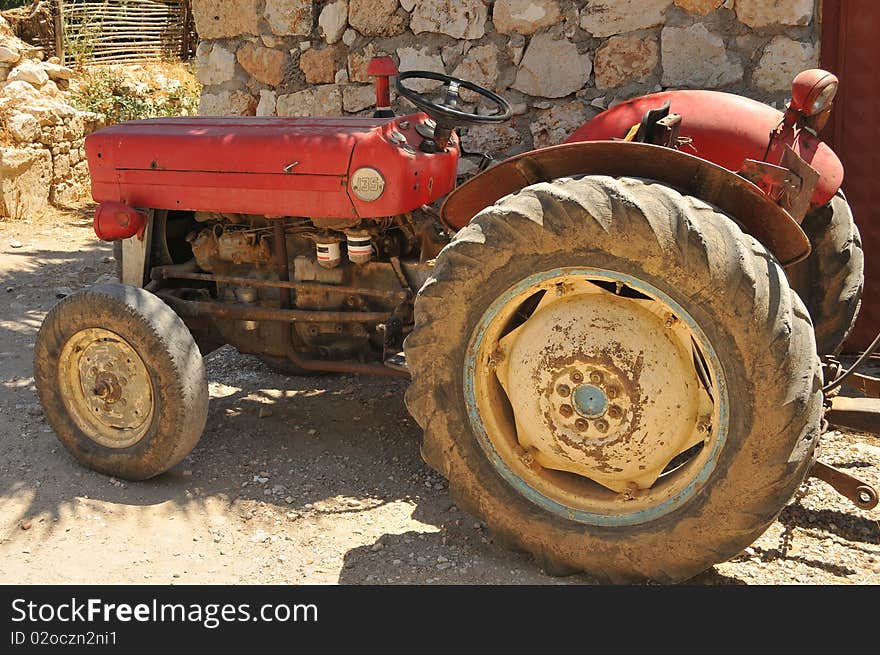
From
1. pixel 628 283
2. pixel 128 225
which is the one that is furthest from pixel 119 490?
pixel 628 283

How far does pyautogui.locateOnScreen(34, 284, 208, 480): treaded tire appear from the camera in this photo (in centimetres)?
368

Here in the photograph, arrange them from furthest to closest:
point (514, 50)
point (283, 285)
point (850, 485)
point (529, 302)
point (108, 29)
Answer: point (108, 29)
point (514, 50)
point (283, 285)
point (529, 302)
point (850, 485)

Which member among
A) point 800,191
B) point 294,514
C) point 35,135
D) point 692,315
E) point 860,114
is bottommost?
point 294,514

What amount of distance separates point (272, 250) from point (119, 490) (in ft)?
4.11

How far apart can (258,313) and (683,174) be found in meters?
2.02

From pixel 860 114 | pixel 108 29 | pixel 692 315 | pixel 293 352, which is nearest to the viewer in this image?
pixel 692 315

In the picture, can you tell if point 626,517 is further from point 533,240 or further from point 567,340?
point 533,240

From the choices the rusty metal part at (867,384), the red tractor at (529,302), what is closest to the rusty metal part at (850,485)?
the red tractor at (529,302)

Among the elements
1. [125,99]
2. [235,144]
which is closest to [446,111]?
[235,144]

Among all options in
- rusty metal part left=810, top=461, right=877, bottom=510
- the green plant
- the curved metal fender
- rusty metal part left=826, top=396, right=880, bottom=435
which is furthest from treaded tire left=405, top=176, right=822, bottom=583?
the green plant

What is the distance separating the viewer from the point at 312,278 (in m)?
4.10

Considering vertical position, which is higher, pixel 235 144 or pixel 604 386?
pixel 235 144

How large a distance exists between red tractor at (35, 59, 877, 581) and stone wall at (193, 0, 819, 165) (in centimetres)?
80

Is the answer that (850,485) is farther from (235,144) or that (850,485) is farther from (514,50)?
(514,50)
